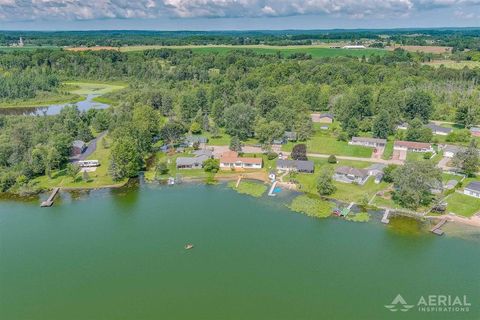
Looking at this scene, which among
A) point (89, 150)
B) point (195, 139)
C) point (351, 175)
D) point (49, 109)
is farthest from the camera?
point (49, 109)

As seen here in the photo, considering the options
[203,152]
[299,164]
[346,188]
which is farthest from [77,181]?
[346,188]

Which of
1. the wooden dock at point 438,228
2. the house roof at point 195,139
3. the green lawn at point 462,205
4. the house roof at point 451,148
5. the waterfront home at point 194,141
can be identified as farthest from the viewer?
the house roof at point 195,139

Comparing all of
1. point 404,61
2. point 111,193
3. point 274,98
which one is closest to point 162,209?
point 111,193

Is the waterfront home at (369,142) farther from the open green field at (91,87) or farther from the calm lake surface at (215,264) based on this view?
the open green field at (91,87)

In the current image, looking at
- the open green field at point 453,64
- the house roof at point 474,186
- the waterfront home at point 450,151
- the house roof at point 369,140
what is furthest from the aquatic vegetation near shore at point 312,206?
the open green field at point 453,64

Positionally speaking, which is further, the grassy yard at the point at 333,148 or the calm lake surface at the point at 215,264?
the grassy yard at the point at 333,148

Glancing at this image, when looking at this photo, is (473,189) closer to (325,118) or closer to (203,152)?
(203,152)
